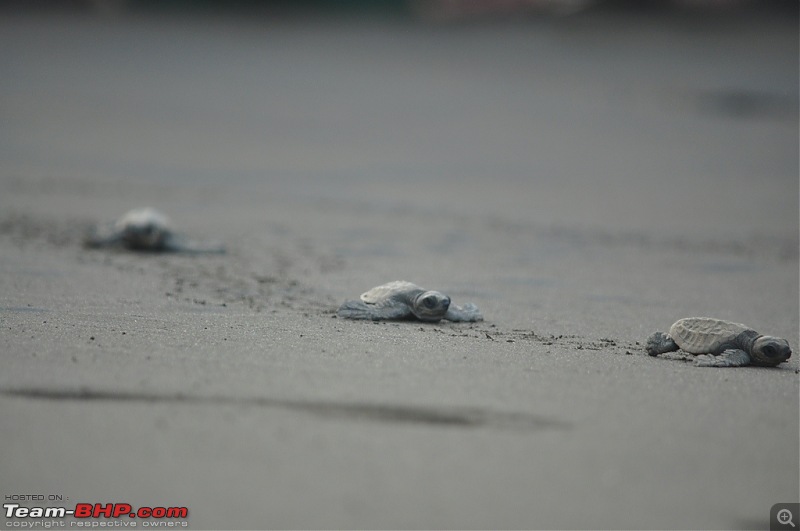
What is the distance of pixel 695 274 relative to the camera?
7277 millimetres

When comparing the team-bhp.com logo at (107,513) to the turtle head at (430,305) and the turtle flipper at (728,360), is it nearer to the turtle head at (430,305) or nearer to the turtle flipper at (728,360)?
the turtle head at (430,305)

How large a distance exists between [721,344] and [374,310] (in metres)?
1.77

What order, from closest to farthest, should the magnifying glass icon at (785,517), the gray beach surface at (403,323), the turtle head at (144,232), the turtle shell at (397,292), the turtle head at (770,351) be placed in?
the magnifying glass icon at (785,517) < the gray beach surface at (403,323) < the turtle head at (770,351) < the turtle shell at (397,292) < the turtle head at (144,232)

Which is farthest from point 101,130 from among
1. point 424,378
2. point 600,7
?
point 424,378

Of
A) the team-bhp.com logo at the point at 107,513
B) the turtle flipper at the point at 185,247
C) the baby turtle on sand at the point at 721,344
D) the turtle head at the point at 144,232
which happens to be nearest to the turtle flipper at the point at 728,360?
the baby turtle on sand at the point at 721,344

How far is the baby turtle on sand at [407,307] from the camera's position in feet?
15.6

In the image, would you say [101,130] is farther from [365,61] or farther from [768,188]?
[768,188]

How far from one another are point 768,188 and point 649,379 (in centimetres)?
1047

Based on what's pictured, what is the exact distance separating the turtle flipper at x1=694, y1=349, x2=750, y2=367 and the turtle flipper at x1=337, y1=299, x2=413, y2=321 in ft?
5.12

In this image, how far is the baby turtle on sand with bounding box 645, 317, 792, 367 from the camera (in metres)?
3.98

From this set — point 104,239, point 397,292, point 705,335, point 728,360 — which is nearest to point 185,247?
point 104,239

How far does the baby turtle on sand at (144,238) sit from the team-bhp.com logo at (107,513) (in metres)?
4.66

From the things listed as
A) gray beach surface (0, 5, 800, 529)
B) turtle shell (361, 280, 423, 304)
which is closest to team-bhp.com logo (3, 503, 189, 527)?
gray beach surface (0, 5, 800, 529)

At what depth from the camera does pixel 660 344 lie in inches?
165
